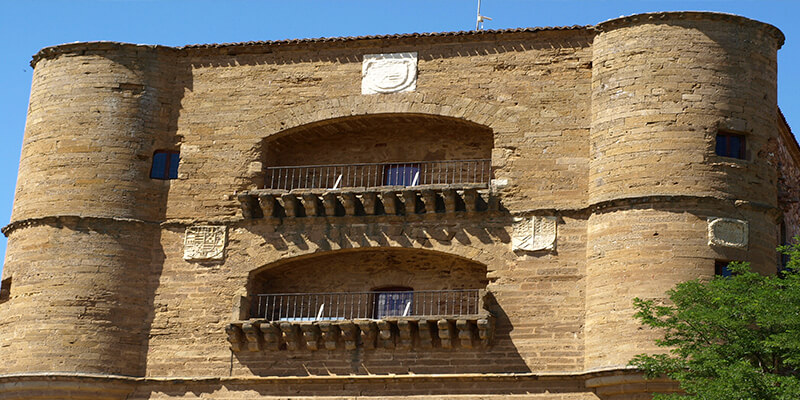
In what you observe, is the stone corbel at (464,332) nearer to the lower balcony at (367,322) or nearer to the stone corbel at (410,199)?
the lower balcony at (367,322)

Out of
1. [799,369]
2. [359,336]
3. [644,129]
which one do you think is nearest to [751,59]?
[644,129]

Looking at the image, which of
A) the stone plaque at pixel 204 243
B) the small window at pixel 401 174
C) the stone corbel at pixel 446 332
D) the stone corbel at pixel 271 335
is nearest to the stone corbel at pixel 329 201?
the small window at pixel 401 174

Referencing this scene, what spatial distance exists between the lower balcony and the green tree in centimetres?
360

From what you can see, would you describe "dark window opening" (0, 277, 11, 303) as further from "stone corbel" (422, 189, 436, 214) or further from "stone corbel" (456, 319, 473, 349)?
"stone corbel" (456, 319, 473, 349)

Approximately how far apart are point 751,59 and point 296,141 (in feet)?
28.9

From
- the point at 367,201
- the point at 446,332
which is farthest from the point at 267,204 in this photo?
the point at 446,332

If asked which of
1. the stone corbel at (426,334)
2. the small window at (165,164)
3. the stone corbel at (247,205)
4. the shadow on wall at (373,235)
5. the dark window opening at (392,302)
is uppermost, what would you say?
the small window at (165,164)

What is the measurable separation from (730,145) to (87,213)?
467 inches

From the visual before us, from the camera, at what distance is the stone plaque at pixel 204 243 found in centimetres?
2870

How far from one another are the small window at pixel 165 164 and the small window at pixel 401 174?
404 cm

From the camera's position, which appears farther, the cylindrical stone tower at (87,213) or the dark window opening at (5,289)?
the dark window opening at (5,289)

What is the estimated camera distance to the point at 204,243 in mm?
28828

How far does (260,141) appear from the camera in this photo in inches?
1152

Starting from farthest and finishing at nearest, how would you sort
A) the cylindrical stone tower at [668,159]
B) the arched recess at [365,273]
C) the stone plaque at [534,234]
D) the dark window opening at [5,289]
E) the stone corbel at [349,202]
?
the dark window opening at [5,289] < the arched recess at [365,273] < the stone corbel at [349,202] < the stone plaque at [534,234] < the cylindrical stone tower at [668,159]
